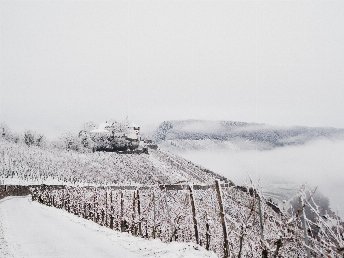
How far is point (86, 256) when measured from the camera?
1588 centimetres

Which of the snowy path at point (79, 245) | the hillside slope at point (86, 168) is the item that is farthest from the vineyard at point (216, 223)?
the hillside slope at point (86, 168)

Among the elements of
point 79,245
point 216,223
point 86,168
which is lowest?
point 86,168

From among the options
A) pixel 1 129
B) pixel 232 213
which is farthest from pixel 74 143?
pixel 232 213

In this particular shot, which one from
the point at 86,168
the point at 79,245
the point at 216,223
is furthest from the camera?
the point at 86,168

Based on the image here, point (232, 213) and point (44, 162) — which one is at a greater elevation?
point (44, 162)

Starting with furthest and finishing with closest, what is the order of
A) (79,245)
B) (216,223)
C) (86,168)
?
(86,168) → (216,223) → (79,245)

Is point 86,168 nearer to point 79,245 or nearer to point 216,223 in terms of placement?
point 216,223

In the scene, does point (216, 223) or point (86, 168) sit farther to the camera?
point (86, 168)

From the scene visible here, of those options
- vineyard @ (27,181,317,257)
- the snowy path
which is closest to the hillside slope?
vineyard @ (27,181,317,257)

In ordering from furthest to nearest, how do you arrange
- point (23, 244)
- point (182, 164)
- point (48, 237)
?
point (182, 164), point (48, 237), point (23, 244)

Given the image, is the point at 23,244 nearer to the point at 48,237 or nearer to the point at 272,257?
the point at 48,237

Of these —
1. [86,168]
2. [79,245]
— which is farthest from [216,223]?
[86,168]

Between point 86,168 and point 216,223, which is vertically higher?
point 216,223

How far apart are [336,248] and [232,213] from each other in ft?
266
